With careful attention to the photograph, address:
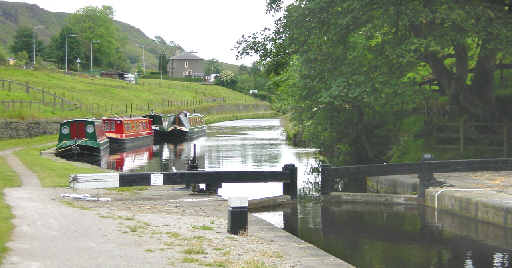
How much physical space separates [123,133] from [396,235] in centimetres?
3682

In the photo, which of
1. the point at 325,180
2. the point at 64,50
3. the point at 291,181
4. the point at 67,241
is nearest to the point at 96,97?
the point at 64,50

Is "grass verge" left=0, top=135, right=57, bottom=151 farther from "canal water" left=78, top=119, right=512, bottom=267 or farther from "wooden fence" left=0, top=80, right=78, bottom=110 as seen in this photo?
"canal water" left=78, top=119, right=512, bottom=267

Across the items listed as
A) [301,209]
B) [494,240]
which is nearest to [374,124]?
[301,209]

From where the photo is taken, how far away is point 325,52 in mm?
24406

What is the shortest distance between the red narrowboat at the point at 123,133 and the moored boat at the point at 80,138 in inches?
238

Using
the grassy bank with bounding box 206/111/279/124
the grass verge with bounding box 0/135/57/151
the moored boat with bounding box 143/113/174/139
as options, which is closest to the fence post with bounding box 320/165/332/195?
the grass verge with bounding box 0/135/57/151

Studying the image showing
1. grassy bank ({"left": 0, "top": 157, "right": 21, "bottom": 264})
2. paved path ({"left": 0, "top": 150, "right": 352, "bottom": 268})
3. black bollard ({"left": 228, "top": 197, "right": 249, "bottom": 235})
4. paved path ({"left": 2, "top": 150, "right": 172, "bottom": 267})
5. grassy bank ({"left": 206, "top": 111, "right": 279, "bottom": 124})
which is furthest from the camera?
grassy bank ({"left": 206, "top": 111, "right": 279, "bottom": 124})

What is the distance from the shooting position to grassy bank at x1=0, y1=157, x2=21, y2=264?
10227 millimetres

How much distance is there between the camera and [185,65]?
19612cm

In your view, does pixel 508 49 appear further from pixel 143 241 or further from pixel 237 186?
pixel 143 241

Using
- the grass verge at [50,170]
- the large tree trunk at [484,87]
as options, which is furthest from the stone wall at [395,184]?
the grass verge at [50,170]

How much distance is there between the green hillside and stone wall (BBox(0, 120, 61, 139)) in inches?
40.6

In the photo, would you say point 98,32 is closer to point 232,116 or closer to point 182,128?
point 232,116

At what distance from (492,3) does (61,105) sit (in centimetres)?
4819
